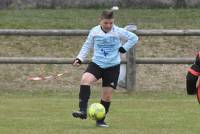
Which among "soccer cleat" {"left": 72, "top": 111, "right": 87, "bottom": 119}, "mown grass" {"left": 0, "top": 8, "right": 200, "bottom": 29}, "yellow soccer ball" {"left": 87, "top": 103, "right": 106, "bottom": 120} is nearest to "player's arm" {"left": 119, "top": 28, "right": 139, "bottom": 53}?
"yellow soccer ball" {"left": 87, "top": 103, "right": 106, "bottom": 120}

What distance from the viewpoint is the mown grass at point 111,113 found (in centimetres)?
955

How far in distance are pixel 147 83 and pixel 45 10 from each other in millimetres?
9315

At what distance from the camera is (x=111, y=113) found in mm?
11328

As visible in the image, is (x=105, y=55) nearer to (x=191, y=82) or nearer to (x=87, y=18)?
(x=191, y=82)

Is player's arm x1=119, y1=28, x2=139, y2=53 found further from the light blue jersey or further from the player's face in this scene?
the player's face

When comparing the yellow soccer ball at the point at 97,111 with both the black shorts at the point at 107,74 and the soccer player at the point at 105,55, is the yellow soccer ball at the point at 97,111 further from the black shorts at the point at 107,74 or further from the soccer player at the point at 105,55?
the black shorts at the point at 107,74

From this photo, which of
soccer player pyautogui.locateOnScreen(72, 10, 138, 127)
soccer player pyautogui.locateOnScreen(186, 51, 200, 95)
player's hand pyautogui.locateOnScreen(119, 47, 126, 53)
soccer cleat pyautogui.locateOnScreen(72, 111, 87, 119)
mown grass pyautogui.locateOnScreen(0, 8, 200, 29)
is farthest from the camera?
mown grass pyautogui.locateOnScreen(0, 8, 200, 29)

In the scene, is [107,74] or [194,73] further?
[107,74]

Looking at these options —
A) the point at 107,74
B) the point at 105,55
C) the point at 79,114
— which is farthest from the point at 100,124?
the point at 105,55

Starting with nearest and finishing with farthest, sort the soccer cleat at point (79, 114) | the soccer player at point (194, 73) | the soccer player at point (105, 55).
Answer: the soccer player at point (194, 73)
the soccer cleat at point (79, 114)
the soccer player at point (105, 55)

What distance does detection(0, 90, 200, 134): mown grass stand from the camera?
9.55 meters

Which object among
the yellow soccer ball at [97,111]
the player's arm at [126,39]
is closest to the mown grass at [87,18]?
the player's arm at [126,39]

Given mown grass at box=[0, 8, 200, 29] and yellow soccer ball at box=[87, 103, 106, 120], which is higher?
yellow soccer ball at box=[87, 103, 106, 120]

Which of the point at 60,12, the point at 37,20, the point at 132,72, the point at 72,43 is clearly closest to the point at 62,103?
→ the point at 132,72
